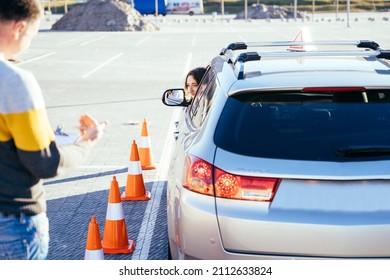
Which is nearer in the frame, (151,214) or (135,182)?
(151,214)

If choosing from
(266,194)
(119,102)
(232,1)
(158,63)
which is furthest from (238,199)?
(232,1)

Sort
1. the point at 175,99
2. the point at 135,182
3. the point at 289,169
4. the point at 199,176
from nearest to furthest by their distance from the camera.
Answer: the point at 289,169 → the point at 199,176 → the point at 175,99 → the point at 135,182

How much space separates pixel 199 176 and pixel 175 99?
2.99 metres

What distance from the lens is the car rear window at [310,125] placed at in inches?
168

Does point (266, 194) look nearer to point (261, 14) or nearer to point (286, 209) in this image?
point (286, 209)

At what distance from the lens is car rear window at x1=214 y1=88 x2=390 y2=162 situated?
4270 mm

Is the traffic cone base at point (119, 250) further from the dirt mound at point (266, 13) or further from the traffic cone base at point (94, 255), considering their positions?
the dirt mound at point (266, 13)

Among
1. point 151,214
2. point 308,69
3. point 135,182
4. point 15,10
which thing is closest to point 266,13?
point 135,182

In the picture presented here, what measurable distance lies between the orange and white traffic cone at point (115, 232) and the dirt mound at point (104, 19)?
53.2 m

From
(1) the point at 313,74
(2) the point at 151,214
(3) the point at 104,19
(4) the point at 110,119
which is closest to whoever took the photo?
(1) the point at 313,74

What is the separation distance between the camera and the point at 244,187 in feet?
13.8

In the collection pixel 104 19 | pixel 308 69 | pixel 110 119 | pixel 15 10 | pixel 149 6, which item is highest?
pixel 15 10

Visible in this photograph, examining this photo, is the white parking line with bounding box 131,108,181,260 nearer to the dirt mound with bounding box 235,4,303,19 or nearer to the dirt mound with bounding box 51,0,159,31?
the dirt mound with bounding box 51,0,159,31

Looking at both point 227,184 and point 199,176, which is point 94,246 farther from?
point 227,184
